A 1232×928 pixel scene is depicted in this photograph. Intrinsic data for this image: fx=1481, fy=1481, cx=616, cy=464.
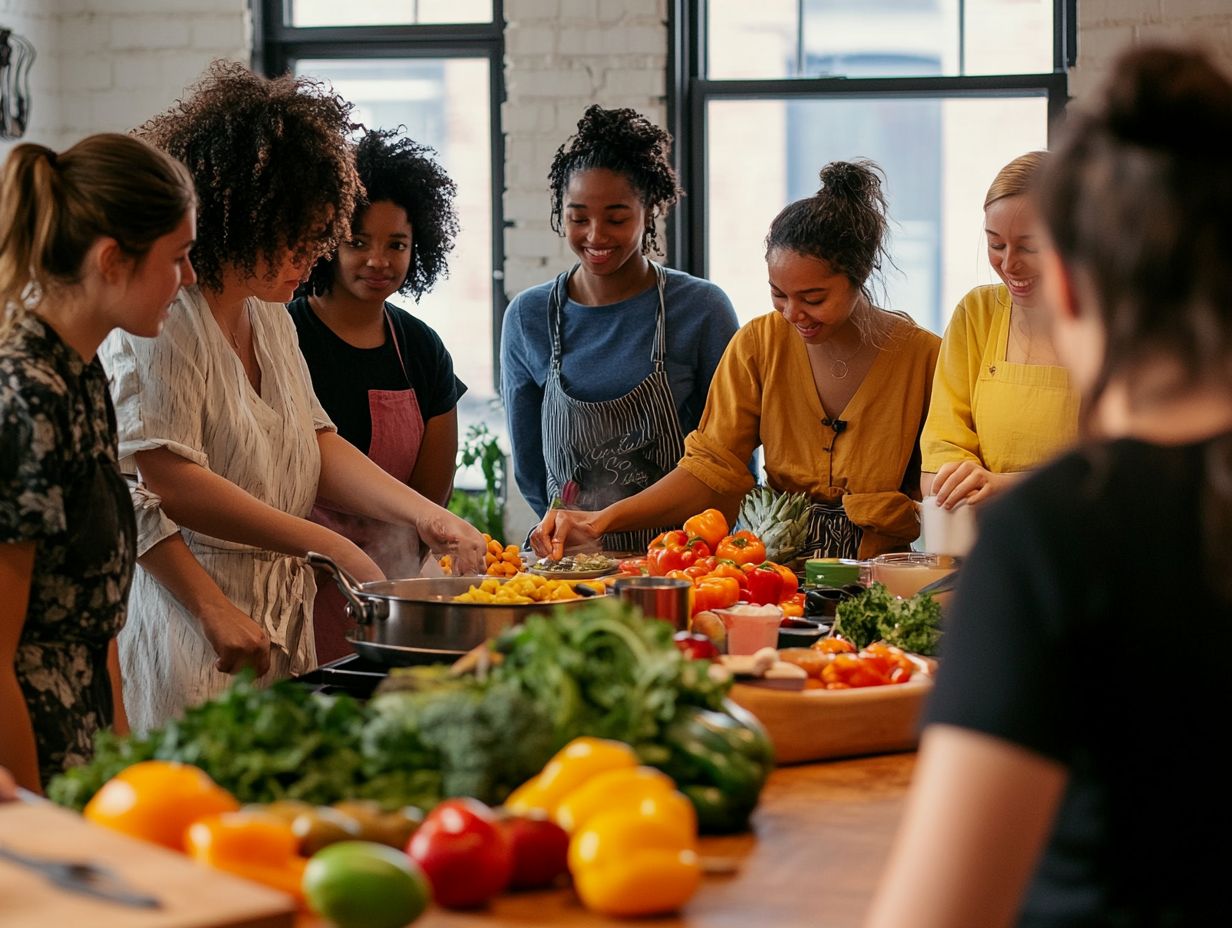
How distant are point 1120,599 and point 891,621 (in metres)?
1.47

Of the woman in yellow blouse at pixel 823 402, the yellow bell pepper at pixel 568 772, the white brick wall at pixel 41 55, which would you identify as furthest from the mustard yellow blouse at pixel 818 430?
the white brick wall at pixel 41 55

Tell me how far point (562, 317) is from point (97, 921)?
10.1 ft

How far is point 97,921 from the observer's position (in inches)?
43.5

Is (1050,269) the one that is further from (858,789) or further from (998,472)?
(998,472)

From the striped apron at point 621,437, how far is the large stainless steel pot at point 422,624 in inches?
65.1

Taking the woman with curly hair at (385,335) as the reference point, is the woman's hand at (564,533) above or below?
below

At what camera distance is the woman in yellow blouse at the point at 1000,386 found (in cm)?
317

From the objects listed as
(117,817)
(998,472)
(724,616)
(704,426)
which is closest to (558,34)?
(704,426)

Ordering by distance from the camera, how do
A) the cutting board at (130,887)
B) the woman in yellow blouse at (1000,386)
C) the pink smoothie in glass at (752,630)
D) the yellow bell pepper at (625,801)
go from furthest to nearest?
the woman in yellow blouse at (1000,386) < the pink smoothie in glass at (752,630) < the yellow bell pepper at (625,801) < the cutting board at (130,887)

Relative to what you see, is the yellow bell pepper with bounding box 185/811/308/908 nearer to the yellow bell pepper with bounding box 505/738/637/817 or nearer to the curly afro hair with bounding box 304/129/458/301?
the yellow bell pepper with bounding box 505/738/637/817

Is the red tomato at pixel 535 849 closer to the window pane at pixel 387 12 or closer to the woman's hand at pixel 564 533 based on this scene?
the woman's hand at pixel 564 533

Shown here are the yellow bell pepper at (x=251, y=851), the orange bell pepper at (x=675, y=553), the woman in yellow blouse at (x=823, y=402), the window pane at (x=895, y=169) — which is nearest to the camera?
the yellow bell pepper at (x=251, y=851)

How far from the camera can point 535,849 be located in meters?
1.38

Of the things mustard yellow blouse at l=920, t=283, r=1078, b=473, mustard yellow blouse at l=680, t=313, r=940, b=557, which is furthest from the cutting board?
mustard yellow blouse at l=680, t=313, r=940, b=557
